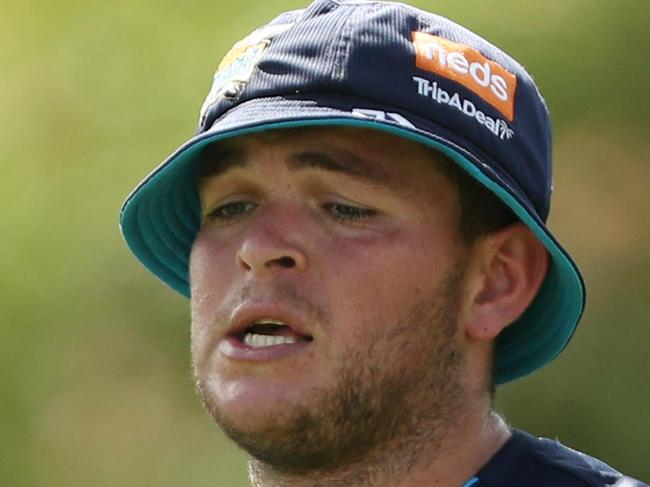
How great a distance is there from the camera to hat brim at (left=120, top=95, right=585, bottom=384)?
2904 mm

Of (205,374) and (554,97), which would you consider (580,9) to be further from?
(205,374)

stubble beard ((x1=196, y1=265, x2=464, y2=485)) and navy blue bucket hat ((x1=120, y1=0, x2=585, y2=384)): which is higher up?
navy blue bucket hat ((x1=120, y1=0, x2=585, y2=384))

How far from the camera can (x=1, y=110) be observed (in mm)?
7332

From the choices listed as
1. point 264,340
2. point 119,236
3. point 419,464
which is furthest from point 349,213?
point 119,236

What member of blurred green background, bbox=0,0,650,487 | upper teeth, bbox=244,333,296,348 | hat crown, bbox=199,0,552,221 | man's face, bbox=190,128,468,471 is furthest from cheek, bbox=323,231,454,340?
blurred green background, bbox=0,0,650,487

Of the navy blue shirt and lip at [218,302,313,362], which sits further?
the navy blue shirt

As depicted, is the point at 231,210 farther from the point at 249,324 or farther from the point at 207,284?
the point at 249,324

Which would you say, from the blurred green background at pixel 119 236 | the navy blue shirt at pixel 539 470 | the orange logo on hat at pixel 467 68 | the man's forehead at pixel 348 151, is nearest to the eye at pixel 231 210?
the man's forehead at pixel 348 151

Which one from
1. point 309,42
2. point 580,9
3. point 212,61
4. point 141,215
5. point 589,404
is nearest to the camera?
point 309,42

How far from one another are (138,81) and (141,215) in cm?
382

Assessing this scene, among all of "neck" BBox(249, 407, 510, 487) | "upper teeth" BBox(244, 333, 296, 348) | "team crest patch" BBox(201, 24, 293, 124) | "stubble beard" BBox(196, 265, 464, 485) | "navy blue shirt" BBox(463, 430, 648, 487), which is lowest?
"navy blue shirt" BBox(463, 430, 648, 487)

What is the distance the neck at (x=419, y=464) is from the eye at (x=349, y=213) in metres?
0.45

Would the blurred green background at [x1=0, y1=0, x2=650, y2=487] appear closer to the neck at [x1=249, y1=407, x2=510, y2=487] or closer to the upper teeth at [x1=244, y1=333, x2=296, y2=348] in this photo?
the neck at [x1=249, y1=407, x2=510, y2=487]

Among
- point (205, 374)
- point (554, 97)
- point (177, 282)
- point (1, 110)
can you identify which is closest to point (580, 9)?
point (554, 97)
